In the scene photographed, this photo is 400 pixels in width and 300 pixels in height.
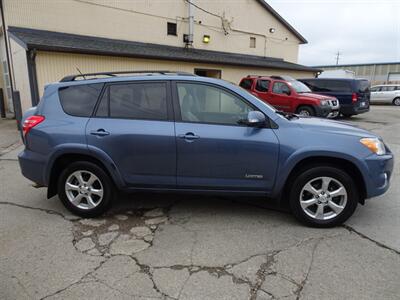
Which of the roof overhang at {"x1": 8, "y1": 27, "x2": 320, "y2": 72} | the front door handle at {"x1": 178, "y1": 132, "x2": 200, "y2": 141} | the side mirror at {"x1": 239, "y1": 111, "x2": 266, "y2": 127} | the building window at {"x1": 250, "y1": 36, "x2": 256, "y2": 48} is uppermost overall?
the building window at {"x1": 250, "y1": 36, "x2": 256, "y2": 48}

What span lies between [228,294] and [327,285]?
85cm

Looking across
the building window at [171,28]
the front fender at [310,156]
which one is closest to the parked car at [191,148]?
the front fender at [310,156]

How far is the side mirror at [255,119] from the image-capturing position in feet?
11.0

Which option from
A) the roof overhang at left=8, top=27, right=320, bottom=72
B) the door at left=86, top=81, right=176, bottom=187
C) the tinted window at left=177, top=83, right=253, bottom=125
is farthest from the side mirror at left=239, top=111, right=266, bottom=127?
the roof overhang at left=8, top=27, right=320, bottom=72

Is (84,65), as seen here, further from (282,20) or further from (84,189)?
(282,20)

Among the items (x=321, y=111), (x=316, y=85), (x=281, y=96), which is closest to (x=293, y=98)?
(x=281, y=96)

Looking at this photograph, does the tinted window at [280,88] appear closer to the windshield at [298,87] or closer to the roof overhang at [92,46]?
the windshield at [298,87]

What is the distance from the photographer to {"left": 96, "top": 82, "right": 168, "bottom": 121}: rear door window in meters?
3.63

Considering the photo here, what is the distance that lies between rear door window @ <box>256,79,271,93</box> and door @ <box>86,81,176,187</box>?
9.87m

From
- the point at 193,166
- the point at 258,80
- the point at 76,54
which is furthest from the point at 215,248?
the point at 258,80

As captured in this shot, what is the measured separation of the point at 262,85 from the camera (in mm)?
13023

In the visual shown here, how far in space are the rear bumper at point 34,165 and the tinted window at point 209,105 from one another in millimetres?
1843

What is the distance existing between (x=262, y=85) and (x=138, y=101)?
1015cm

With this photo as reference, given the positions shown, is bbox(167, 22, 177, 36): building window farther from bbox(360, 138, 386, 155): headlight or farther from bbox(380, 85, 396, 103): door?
bbox(380, 85, 396, 103): door
